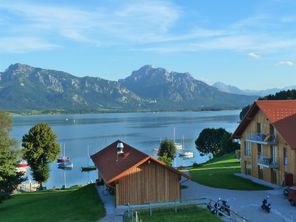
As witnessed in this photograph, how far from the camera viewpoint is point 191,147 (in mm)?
161375

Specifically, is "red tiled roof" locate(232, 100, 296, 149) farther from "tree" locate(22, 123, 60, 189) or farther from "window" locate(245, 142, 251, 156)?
"tree" locate(22, 123, 60, 189)

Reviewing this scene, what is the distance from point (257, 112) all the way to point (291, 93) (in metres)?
57.3

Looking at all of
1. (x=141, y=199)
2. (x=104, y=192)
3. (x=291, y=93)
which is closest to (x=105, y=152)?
(x=104, y=192)

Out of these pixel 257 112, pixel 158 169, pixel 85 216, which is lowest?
pixel 85 216

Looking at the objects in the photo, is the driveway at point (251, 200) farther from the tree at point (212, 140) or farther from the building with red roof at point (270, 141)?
the tree at point (212, 140)

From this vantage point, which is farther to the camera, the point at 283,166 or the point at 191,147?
the point at 191,147

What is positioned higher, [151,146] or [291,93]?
[291,93]

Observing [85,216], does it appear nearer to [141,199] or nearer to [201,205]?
[141,199]

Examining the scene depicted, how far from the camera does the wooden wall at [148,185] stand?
35625mm

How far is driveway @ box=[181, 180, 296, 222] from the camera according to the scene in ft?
104

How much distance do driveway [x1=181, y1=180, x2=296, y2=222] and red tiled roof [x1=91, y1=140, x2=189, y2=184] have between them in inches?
211

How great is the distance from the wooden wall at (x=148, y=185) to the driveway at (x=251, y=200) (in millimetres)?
2804

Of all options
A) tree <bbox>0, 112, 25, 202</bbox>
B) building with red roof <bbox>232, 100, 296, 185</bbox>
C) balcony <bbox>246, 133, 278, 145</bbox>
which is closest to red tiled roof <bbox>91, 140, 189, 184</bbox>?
tree <bbox>0, 112, 25, 202</bbox>

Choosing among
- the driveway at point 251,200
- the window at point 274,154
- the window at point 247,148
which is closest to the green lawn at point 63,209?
the driveway at point 251,200
